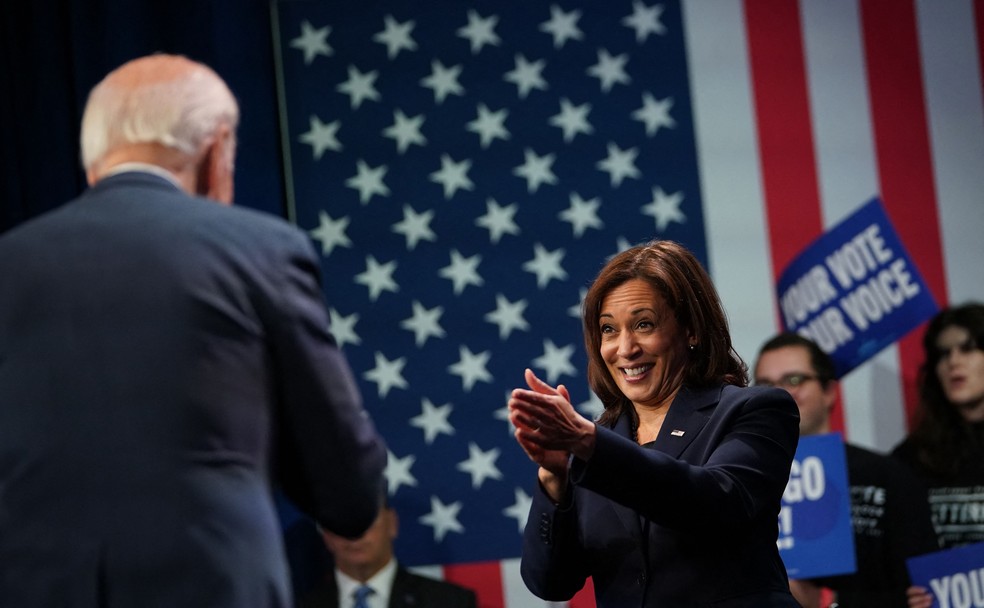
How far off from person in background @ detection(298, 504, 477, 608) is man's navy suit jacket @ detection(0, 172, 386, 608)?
11.2 ft

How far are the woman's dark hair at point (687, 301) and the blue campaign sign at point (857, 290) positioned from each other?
2.11m

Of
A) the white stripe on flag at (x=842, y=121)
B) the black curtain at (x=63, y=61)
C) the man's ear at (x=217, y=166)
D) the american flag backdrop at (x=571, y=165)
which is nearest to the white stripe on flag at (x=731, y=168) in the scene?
the american flag backdrop at (x=571, y=165)

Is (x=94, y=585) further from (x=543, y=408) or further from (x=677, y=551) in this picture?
(x=677, y=551)

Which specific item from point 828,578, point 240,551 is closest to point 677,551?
point 240,551

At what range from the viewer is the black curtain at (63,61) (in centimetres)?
512

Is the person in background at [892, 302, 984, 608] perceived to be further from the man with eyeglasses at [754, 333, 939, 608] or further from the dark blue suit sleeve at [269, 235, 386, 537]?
the dark blue suit sleeve at [269, 235, 386, 537]

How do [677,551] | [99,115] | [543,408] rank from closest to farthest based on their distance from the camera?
[99,115] → [543,408] → [677,551]

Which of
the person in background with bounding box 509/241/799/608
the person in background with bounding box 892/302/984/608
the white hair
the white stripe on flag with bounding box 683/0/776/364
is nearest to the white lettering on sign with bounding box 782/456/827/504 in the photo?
the person in background with bounding box 892/302/984/608

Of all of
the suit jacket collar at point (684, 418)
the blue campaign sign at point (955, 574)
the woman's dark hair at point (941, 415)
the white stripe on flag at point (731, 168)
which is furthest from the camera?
the white stripe on flag at point (731, 168)

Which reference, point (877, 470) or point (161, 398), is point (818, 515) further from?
point (161, 398)

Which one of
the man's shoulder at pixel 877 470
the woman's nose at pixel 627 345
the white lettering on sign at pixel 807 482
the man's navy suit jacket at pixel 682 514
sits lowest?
the man's shoulder at pixel 877 470

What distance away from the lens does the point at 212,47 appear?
5.18 meters

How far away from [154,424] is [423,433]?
384 centimetres

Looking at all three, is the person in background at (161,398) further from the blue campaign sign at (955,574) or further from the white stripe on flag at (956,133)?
the white stripe on flag at (956,133)
